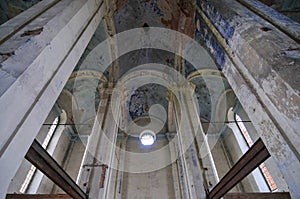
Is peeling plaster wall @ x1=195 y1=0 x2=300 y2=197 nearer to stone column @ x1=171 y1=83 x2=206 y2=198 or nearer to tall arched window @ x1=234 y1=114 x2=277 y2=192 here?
stone column @ x1=171 y1=83 x2=206 y2=198

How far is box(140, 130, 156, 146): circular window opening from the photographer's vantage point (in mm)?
9031

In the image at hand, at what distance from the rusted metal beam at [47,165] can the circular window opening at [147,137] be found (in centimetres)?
650

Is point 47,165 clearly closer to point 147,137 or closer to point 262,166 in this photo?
point 262,166

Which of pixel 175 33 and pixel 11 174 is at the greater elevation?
pixel 175 33

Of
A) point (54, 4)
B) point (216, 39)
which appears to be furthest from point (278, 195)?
point (54, 4)

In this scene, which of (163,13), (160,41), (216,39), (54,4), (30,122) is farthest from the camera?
(160,41)

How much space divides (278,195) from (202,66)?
4.69 m

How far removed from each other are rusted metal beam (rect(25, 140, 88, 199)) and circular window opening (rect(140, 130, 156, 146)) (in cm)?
650

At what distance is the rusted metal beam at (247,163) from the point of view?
1703mm

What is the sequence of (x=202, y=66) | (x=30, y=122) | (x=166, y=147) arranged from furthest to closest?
(x=166, y=147)
(x=202, y=66)
(x=30, y=122)

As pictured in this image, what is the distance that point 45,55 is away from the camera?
157 centimetres

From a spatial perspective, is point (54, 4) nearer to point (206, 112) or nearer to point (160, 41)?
point (160, 41)

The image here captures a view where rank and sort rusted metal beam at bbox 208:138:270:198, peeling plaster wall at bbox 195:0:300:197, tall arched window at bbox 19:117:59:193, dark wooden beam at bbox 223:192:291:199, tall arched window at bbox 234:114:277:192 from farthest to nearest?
tall arched window at bbox 19:117:59:193, tall arched window at bbox 234:114:277:192, dark wooden beam at bbox 223:192:291:199, rusted metal beam at bbox 208:138:270:198, peeling plaster wall at bbox 195:0:300:197

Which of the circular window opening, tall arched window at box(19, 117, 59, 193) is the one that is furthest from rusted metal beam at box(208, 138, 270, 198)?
the circular window opening
